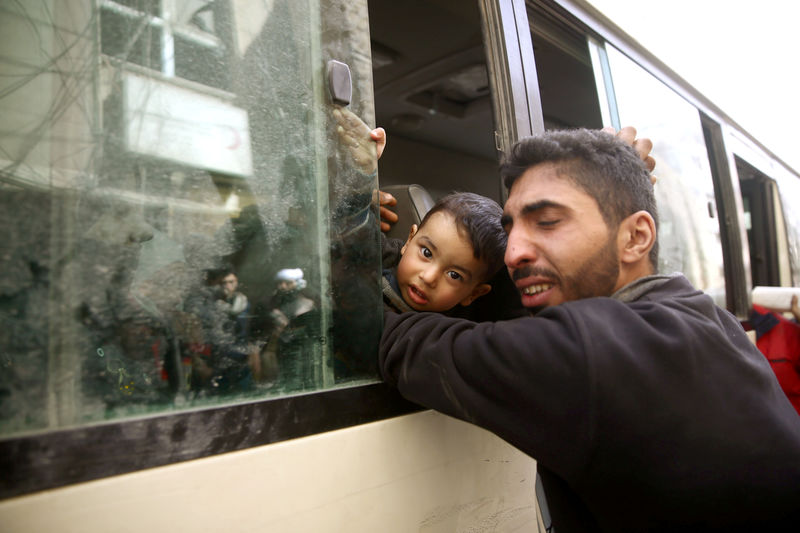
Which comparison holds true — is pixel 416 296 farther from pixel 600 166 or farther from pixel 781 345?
pixel 781 345

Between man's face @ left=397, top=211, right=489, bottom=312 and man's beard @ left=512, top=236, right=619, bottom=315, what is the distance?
335mm

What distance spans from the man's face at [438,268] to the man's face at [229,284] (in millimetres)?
631

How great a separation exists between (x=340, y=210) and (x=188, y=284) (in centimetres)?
32

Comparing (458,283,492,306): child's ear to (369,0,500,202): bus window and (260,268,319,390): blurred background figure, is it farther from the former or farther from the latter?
(260,268,319,390): blurred background figure

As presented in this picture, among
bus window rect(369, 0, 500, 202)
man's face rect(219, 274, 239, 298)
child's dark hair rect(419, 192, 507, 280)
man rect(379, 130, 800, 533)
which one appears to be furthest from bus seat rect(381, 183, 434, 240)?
man's face rect(219, 274, 239, 298)

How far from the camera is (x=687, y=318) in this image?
835mm

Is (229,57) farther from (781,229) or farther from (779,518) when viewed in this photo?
(781,229)

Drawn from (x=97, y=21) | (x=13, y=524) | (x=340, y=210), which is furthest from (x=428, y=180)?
(x=13, y=524)

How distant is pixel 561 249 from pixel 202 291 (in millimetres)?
715

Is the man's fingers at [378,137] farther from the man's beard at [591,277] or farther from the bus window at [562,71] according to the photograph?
the bus window at [562,71]

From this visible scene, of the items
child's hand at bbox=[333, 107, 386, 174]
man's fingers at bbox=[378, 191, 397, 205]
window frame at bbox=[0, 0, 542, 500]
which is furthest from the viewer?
man's fingers at bbox=[378, 191, 397, 205]

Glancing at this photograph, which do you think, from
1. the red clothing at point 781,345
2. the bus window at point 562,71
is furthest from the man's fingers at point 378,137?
the red clothing at point 781,345

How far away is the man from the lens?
0.76 metres

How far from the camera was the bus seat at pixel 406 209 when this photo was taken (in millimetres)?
1737
